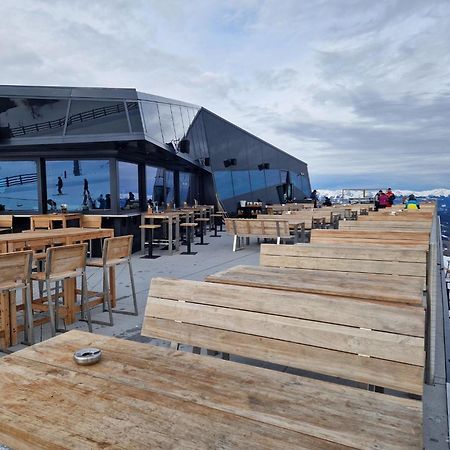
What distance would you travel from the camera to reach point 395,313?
2.14 meters

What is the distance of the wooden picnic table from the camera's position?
9.73 feet

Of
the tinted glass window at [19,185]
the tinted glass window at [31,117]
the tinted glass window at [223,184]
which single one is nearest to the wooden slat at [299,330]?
the tinted glass window at [31,117]

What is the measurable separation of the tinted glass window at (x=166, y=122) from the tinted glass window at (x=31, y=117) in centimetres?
284

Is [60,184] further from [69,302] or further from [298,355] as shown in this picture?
[298,355]

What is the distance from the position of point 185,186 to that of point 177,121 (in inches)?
133

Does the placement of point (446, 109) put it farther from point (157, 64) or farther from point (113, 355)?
point (113, 355)

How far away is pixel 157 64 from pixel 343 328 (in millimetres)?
21810

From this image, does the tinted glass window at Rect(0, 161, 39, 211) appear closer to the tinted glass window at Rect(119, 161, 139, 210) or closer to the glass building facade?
the glass building facade

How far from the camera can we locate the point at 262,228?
418 inches

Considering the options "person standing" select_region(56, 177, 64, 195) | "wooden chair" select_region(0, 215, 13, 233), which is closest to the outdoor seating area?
"wooden chair" select_region(0, 215, 13, 233)

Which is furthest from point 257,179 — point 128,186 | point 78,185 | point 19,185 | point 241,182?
point 19,185

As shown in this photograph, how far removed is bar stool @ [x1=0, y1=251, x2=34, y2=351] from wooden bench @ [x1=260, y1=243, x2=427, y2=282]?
2412 millimetres

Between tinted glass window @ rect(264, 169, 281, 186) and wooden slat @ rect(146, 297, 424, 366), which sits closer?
wooden slat @ rect(146, 297, 424, 366)

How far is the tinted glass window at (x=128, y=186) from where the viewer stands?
11.2 m
